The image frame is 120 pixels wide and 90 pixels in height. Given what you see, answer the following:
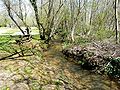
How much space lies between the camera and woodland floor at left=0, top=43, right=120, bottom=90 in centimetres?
1156

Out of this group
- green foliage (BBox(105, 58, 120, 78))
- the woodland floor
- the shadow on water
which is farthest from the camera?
green foliage (BBox(105, 58, 120, 78))

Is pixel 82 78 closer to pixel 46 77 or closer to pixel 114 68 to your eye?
pixel 114 68

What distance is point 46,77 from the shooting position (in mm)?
13141

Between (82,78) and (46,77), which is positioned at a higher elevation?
(46,77)

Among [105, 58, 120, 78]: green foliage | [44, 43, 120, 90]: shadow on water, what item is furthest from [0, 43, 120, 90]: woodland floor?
[105, 58, 120, 78]: green foliage

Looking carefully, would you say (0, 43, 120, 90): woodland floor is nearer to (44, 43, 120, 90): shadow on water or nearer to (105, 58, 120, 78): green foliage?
(44, 43, 120, 90): shadow on water

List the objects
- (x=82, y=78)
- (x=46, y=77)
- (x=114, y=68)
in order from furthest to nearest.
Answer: (x=114, y=68) < (x=82, y=78) < (x=46, y=77)

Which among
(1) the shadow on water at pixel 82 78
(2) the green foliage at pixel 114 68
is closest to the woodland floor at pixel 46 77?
(1) the shadow on water at pixel 82 78

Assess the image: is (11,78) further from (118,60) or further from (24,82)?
(118,60)

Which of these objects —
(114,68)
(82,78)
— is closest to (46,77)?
(82,78)

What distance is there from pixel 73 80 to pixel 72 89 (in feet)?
5.20

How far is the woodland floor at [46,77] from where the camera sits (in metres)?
11.6

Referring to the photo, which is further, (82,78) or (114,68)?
(114,68)

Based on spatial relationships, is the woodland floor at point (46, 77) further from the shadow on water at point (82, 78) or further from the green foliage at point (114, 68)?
the green foliage at point (114, 68)
